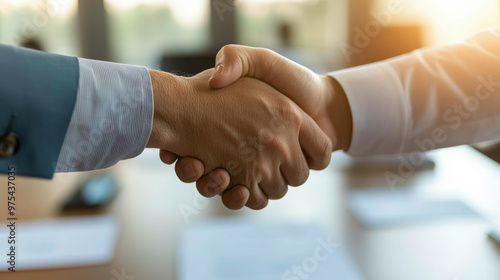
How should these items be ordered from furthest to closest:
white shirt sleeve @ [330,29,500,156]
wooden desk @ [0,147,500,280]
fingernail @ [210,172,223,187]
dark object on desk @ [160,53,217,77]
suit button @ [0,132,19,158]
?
dark object on desk @ [160,53,217,77]
white shirt sleeve @ [330,29,500,156]
fingernail @ [210,172,223,187]
wooden desk @ [0,147,500,280]
suit button @ [0,132,19,158]

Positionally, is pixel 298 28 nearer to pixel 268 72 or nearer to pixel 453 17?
pixel 453 17

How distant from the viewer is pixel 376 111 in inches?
44.5

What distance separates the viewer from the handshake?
935 millimetres

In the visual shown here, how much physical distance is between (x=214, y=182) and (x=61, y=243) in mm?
329

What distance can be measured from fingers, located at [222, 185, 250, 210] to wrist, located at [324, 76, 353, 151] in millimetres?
253

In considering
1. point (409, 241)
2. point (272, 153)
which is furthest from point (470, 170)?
point (272, 153)

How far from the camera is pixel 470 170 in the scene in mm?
1409

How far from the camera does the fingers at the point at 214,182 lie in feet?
3.29

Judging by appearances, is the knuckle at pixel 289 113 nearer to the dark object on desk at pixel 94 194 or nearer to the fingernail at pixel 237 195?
the fingernail at pixel 237 195

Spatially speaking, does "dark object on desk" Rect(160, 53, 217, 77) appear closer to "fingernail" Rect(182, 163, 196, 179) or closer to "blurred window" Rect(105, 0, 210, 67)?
"blurred window" Rect(105, 0, 210, 67)

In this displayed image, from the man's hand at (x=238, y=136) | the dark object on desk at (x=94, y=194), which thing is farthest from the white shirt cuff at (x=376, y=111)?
the dark object on desk at (x=94, y=194)

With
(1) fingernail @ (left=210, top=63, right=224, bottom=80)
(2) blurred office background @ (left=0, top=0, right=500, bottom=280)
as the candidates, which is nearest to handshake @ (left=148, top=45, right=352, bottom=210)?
(1) fingernail @ (left=210, top=63, right=224, bottom=80)

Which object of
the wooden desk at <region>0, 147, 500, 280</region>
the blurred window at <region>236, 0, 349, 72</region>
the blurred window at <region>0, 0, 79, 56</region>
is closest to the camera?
the wooden desk at <region>0, 147, 500, 280</region>

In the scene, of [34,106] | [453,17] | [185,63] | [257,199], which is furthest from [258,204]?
[453,17]
